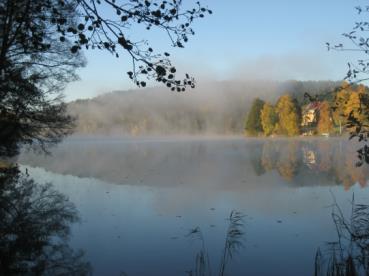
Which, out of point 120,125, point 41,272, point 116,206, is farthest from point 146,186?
point 120,125

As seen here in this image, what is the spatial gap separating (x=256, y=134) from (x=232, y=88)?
117107mm

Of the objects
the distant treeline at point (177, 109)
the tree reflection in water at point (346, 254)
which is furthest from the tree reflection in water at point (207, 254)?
the distant treeline at point (177, 109)

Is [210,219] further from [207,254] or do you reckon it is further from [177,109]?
[177,109]

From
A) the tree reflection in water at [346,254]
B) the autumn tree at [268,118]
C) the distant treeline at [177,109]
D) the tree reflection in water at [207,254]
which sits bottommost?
the tree reflection in water at [207,254]

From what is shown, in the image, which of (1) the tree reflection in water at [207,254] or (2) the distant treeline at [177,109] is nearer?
(1) the tree reflection in water at [207,254]

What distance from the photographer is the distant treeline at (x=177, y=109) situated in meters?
148

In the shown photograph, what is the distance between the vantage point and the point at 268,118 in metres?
69.7

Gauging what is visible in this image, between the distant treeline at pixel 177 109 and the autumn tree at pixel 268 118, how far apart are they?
188ft

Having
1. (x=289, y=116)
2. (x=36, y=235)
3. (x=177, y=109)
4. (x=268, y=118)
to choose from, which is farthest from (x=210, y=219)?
(x=177, y=109)

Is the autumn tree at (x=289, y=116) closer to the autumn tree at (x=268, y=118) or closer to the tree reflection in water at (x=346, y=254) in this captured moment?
the autumn tree at (x=268, y=118)

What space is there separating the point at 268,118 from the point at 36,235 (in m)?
64.2

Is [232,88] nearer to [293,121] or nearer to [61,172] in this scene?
[293,121]

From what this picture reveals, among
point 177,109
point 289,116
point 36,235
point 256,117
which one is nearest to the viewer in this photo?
point 36,235

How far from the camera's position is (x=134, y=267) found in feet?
22.4
